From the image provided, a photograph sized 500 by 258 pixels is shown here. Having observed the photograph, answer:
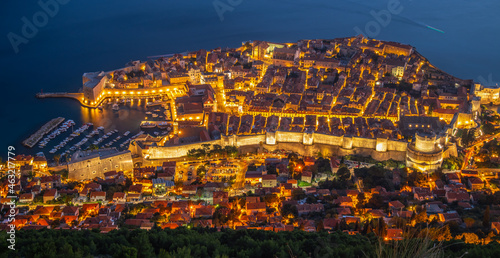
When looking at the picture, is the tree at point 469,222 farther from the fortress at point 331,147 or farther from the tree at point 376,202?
the fortress at point 331,147

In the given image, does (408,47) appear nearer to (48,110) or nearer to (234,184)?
(234,184)

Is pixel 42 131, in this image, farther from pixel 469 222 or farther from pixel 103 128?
pixel 469 222

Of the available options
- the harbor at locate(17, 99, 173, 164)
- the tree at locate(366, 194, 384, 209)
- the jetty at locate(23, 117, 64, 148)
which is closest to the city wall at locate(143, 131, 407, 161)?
the harbor at locate(17, 99, 173, 164)

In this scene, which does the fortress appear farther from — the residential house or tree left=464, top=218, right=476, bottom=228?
tree left=464, top=218, right=476, bottom=228

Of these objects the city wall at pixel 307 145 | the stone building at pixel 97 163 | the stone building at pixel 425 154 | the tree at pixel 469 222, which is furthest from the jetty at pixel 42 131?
the tree at pixel 469 222

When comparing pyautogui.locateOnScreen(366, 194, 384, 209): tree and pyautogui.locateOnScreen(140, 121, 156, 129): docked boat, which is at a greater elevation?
pyautogui.locateOnScreen(140, 121, 156, 129): docked boat

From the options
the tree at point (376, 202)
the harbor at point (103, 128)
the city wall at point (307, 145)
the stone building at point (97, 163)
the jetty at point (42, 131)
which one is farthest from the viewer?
the jetty at point (42, 131)
